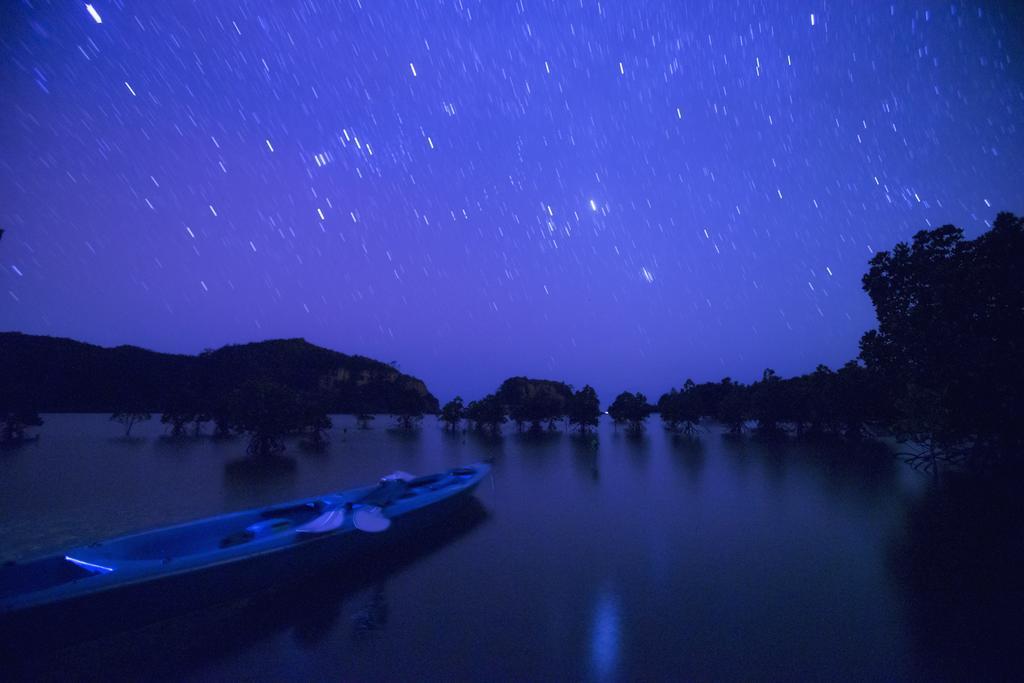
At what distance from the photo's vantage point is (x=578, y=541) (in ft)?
32.8

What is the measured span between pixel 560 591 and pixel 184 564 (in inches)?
217

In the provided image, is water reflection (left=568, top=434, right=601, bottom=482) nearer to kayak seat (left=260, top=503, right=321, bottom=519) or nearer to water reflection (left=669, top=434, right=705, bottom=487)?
water reflection (left=669, top=434, right=705, bottom=487)

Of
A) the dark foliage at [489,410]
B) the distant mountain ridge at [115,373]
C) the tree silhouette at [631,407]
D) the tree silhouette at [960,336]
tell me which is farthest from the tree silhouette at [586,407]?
the tree silhouette at [960,336]

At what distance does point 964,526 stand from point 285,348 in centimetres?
10724

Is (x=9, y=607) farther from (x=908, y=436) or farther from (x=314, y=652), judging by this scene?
(x=908, y=436)

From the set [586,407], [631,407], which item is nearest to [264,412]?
[586,407]

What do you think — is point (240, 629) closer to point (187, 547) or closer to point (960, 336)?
point (187, 547)

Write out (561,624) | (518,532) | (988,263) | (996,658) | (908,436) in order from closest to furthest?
1. (996,658)
2. (561,624)
3. (518,532)
4. (988,263)
5. (908,436)

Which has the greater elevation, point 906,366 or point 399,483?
point 906,366

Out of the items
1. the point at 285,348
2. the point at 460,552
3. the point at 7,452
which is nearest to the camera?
the point at 460,552

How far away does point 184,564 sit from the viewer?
19.4ft

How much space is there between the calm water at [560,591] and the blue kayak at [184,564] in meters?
0.39

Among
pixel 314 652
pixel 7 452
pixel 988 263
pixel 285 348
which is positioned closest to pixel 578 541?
pixel 314 652

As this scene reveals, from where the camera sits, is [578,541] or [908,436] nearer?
[578,541]
